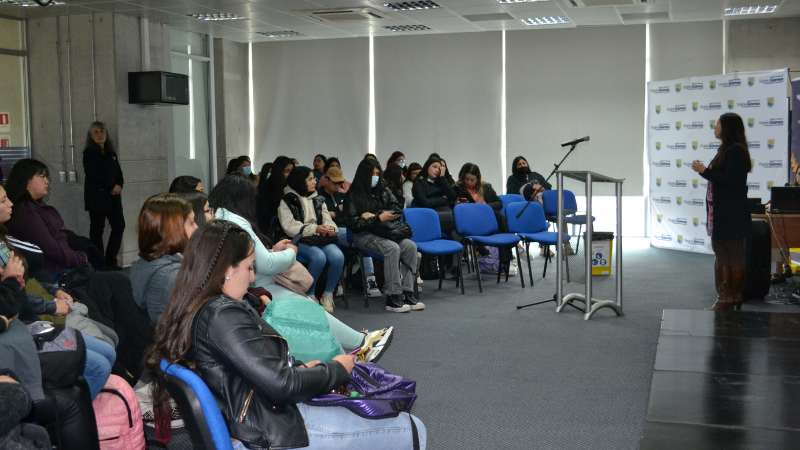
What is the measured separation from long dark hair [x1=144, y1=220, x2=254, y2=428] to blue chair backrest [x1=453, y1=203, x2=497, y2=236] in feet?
16.9

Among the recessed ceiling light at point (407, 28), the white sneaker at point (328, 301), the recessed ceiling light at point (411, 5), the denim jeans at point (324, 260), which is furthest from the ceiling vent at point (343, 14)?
the white sneaker at point (328, 301)

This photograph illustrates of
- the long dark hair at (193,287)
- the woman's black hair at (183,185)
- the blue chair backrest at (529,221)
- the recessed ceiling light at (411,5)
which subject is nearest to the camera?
the long dark hair at (193,287)

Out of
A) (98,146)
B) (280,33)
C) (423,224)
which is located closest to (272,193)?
(423,224)

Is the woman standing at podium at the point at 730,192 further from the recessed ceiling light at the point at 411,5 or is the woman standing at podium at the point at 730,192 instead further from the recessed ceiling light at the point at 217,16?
the recessed ceiling light at the point at 217,16

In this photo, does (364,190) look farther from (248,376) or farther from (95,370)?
(248,376)

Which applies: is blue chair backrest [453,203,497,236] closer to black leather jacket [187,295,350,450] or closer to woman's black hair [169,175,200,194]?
woman's black hair [169,175,200,194]

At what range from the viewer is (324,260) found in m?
5.93

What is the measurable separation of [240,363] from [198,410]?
154 millimetres

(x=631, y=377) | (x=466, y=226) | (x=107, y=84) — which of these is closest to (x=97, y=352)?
(x=631, y=377)

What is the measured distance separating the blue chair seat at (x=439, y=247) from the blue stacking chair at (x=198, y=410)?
4.73 m

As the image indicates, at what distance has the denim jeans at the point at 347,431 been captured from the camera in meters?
2.08

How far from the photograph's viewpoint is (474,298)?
669cm

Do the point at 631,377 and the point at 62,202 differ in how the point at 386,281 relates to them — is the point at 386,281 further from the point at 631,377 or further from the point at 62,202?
the point at 62,202

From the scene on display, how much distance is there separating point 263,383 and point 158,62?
808cm
